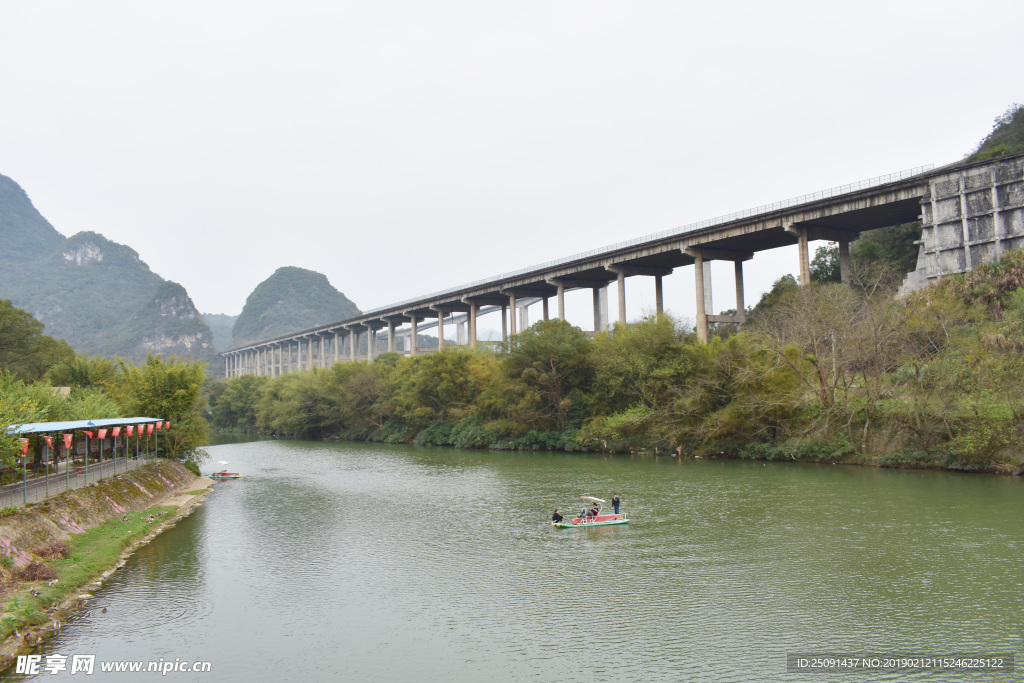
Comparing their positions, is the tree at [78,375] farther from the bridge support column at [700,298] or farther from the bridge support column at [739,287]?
the bridge support column at [739,287]

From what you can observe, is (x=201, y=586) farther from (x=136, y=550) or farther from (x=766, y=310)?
(x=766, y=310)

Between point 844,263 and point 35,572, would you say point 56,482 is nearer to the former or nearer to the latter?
point 35,572

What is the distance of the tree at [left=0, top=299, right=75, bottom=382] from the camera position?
59.8 m

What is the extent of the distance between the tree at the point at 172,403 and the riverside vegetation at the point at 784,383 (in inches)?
985

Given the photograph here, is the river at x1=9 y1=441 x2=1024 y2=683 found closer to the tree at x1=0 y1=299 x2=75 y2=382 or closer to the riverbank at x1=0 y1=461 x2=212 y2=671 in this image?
the riverbank at x1=0 y1=461 x2=212 y2=671

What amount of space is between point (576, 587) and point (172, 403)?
113ft

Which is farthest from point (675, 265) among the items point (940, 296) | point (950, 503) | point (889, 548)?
point (889, 548)

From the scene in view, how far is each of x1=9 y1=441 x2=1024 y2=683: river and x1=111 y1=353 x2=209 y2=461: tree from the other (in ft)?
43.6

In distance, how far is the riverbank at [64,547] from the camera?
48.8 ft

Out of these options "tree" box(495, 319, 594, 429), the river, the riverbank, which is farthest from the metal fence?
"tree" box(495, 319, 594, 429)

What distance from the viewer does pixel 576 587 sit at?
1778 centimetres

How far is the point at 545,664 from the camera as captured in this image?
43.3 feet

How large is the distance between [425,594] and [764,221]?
48.4 meters

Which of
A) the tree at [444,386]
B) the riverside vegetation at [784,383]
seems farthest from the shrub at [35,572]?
the tree at [444,386]
